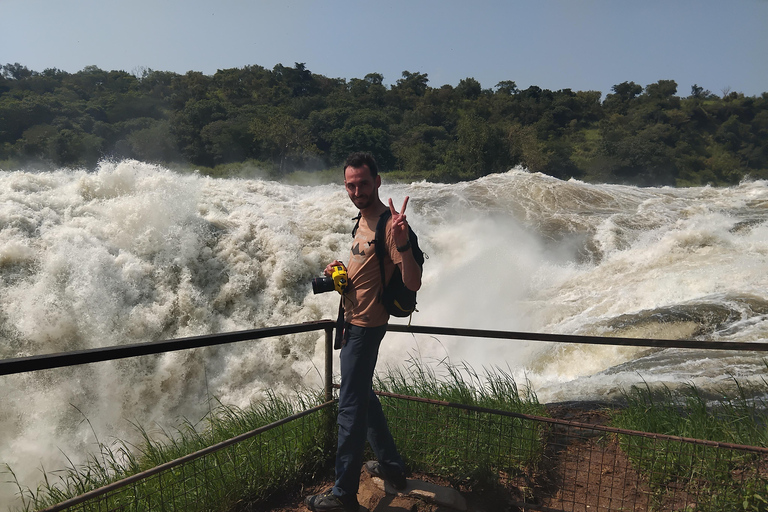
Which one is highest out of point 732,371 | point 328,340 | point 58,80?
point 58,80

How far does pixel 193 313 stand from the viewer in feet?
31.0

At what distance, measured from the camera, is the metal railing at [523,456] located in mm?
2305

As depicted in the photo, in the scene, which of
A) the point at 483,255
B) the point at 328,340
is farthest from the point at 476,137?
the point at 328,340

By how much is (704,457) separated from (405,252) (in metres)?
1.62

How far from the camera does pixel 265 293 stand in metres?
10.2

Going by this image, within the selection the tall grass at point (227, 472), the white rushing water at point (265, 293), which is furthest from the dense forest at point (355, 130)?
the tall grass at point (227, 472)

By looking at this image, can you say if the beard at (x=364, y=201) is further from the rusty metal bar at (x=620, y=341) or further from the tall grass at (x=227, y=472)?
the tall grass at (x=227, y=472)

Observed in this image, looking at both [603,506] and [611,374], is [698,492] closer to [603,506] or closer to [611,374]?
[603,506]

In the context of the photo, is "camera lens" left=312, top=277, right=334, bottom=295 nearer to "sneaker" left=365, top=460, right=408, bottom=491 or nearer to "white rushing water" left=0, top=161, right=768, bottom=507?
"sneaker" left=365, top=460, right=408, bottom=491

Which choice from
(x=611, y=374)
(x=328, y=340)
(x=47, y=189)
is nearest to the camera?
(x=328, y=340)

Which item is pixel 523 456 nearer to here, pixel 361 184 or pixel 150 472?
pixel 361 184

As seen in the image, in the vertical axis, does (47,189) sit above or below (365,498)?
above

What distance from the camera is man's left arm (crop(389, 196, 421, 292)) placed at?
6.69 feet

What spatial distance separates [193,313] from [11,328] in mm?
2595
